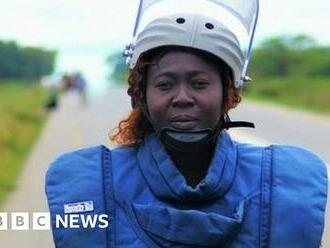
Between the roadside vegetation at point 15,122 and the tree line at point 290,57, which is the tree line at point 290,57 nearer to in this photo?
the tree line at point 290,57

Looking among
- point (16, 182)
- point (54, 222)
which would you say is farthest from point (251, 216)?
point (16, 182)

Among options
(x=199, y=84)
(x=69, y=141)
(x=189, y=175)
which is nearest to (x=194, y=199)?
(x=189, y=175)

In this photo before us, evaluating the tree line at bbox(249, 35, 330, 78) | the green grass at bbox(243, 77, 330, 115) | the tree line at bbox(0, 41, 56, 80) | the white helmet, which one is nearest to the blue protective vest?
the white helmet

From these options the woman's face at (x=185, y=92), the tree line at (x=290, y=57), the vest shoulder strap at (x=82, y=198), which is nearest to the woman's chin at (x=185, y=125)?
the woman's face at (x=185, y=92)

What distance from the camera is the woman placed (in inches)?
52.7

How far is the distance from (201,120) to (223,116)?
7 cm

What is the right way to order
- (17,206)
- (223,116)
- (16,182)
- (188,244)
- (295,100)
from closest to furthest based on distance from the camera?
(188,244) < (223,116) < (17,206) < (16,182) < (295,100)

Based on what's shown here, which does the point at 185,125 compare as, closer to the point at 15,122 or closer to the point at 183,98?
the point at 183,98

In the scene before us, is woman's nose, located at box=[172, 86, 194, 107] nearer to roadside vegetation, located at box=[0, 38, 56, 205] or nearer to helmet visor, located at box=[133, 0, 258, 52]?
helmet visor, located at box=[133, 0, 258, 52]

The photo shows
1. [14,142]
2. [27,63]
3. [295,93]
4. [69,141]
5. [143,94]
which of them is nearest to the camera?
[143,94]

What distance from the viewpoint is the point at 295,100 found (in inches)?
1475

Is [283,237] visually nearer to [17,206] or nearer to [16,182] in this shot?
[17,206]

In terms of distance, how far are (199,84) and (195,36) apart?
72mm

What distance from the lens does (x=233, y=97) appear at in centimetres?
144
